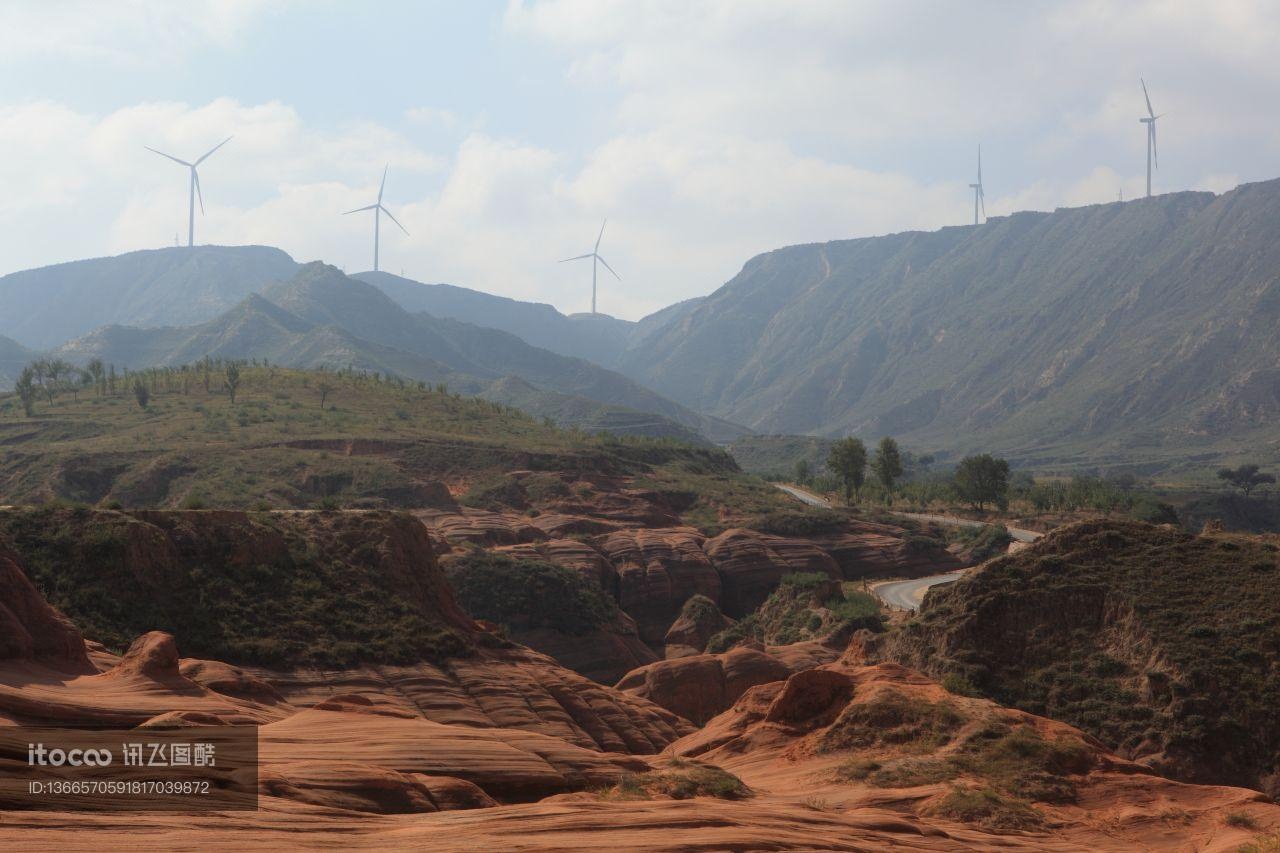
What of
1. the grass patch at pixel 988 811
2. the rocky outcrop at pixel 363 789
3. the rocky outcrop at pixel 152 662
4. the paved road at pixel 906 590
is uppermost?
the rocky outcrop at pixel 152 662

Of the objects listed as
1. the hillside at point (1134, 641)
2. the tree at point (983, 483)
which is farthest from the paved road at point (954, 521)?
the hillside at point (1134, 641)

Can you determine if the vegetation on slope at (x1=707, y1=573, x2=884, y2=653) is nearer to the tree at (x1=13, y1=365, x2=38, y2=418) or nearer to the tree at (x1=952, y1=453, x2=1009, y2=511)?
the tree at (x1=952, y1=453, x2=1009, y2=511)

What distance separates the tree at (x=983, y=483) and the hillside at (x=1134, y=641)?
7385 centimetres

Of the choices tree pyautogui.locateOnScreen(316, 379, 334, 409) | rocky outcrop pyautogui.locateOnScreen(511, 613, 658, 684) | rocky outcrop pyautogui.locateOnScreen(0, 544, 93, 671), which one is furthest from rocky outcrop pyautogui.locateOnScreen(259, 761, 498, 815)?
tree pyautogui.locateOnScreen(316, 379, 334, 409)

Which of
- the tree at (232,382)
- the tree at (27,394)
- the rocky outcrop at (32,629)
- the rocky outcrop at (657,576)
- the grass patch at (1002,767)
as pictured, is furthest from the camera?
the tree at (232,382)

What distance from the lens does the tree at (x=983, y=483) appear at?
4641 inches

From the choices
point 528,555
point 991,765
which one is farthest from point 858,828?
point 528,555

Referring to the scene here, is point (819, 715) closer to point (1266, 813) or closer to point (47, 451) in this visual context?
point (1266, 813)

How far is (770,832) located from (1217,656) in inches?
888

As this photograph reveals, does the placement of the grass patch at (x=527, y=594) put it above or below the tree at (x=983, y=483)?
below

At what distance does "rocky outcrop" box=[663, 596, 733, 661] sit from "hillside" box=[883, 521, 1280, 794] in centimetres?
2046

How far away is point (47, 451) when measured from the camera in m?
98.0

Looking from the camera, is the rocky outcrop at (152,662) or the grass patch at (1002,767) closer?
the grass patch at (1002,767)

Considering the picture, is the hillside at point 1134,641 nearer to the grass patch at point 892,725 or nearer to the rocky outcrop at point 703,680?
the rocky outcrop at point 703,680
